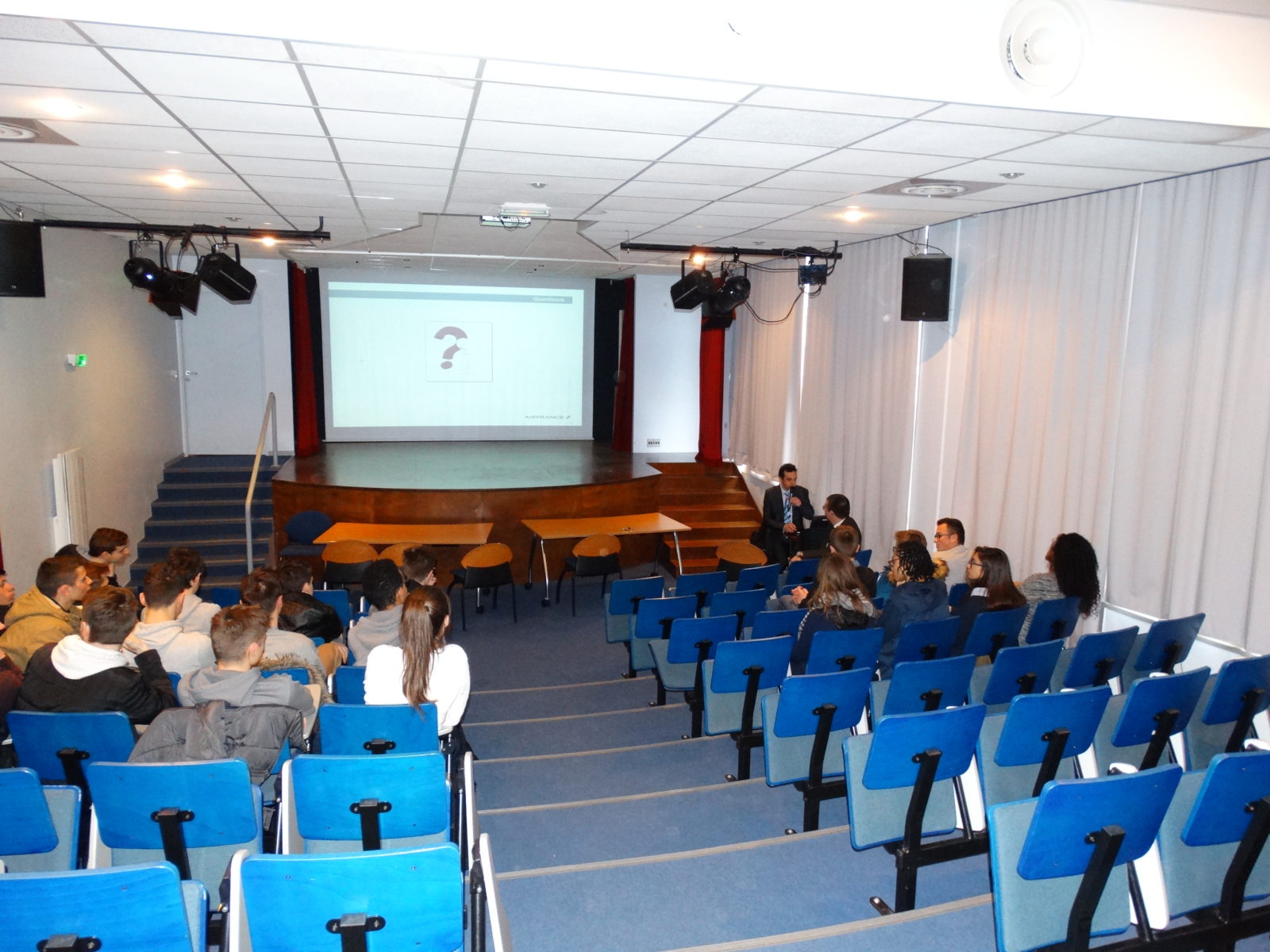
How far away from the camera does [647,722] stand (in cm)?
532

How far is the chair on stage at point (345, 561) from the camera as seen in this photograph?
8.12m

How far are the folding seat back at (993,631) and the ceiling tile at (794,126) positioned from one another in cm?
280

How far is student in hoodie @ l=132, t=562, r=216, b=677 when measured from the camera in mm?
4133

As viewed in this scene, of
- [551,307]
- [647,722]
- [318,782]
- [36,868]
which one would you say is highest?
[551,307]

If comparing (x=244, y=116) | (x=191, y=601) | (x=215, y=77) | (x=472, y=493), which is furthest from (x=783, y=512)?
(x=215, y=77)

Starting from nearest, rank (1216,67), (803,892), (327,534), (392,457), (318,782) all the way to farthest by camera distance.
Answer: (318,782) → (803,892) → (1216,67) → (327,534) → (392,457)

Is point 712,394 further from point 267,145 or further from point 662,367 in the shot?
point 267,145

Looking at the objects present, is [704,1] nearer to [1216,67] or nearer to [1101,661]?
[1216,67]

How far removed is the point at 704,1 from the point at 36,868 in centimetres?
400

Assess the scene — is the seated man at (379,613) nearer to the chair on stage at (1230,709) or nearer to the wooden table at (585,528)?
the chair on stage at (1230,709)

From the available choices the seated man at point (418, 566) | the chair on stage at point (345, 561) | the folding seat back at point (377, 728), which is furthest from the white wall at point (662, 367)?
the folding seat back at point (377, 728)

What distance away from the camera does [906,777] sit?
3.13 metres

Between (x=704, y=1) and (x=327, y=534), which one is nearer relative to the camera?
(x=704, y=1)

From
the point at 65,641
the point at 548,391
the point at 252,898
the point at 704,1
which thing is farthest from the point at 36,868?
the point at 548,391
